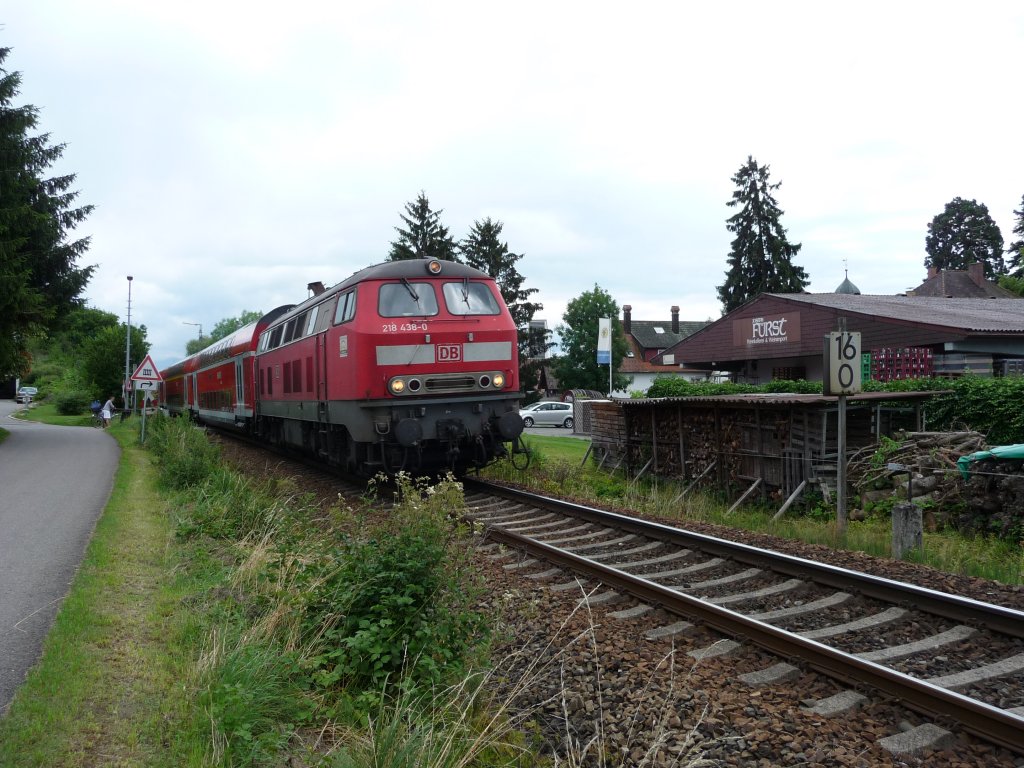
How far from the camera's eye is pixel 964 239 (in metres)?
79.2

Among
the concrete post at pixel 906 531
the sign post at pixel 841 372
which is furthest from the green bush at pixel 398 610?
the sign post at pixel 841 372

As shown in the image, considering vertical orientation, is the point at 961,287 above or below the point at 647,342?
above

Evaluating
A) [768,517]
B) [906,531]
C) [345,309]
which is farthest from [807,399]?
[345,309]

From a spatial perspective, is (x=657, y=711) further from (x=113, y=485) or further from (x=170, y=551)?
(x=113, y=485)

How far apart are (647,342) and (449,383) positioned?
61.3m

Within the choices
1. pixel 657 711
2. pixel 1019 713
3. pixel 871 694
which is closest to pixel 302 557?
pixel 657 711

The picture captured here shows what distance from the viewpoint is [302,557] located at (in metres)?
6.36

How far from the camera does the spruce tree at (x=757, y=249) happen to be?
5081 centimetres

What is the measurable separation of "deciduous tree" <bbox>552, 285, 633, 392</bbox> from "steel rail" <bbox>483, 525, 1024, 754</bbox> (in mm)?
52505

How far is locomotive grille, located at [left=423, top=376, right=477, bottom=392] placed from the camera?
11117mm

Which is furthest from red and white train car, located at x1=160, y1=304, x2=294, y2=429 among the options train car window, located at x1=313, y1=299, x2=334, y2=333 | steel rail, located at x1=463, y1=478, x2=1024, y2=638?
steel rail, located at x1=463, y1=478, x2=1024, y2=638

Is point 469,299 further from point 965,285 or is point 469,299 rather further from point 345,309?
point 965,285

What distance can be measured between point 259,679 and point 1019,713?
12.7 ft

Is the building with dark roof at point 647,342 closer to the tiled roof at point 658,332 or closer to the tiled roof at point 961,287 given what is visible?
the tiled roof at point 658,332
